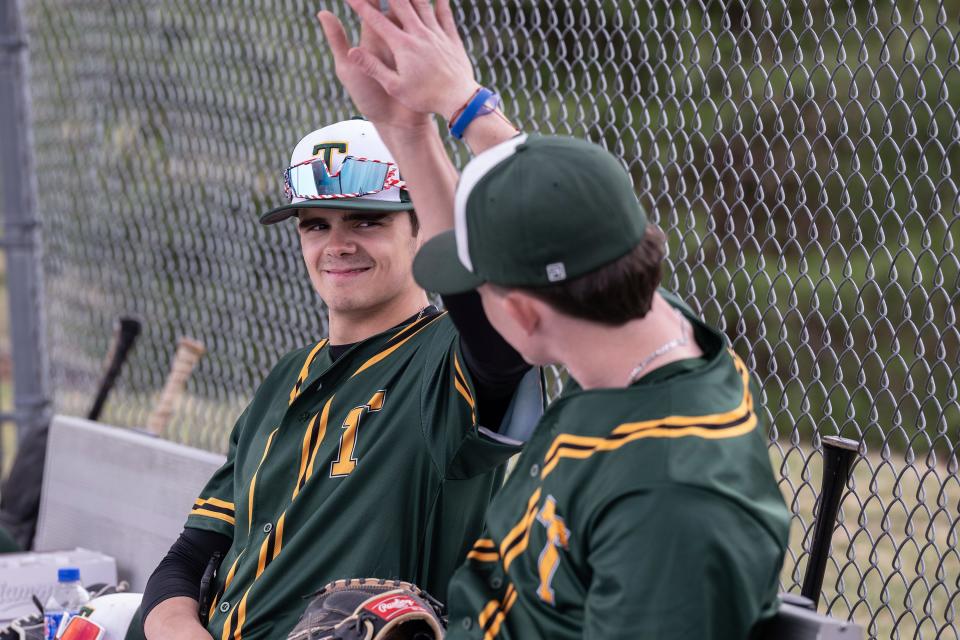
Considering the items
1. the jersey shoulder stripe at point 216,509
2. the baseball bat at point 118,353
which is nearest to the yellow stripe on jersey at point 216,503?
the jersey shoulder stripe at point 216,509

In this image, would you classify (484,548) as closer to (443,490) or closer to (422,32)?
(443,490)

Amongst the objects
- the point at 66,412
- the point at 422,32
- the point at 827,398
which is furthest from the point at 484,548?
the point at 66,412

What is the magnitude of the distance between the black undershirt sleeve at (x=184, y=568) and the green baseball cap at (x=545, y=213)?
136 cm

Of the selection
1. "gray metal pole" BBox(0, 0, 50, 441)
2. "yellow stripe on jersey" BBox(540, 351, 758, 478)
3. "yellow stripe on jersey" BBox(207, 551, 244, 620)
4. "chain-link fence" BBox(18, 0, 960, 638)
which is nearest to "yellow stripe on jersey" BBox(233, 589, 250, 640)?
"yellow stripe on jersey" BBox(207, 551, 244, 620)

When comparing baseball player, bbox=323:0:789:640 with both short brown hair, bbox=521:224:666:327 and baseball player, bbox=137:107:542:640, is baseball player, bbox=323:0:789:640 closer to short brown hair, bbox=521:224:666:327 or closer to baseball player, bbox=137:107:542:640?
short brown hair, bbox=521:224:666:327

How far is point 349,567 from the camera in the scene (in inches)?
94.6

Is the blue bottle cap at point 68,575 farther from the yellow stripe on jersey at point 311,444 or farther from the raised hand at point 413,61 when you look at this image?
the raised hand at point 413,61

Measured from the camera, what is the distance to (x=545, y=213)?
162 cm

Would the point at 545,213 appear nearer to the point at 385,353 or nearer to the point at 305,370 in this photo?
the point at 385,353

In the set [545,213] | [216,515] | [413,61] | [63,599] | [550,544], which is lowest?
[63,599]

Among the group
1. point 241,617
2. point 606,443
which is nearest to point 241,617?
point 241,617

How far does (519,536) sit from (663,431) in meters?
0.28

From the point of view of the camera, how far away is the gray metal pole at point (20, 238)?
17.9 feet

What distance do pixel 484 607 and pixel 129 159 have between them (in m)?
4.38
